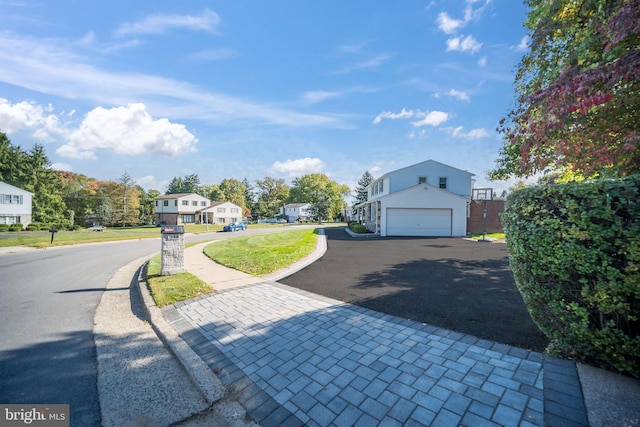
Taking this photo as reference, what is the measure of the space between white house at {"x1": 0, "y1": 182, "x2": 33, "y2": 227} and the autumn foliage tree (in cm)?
4999

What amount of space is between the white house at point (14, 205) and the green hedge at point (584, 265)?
49.7 meters

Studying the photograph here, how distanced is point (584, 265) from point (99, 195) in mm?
61670

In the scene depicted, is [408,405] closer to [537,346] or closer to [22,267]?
[537,346]

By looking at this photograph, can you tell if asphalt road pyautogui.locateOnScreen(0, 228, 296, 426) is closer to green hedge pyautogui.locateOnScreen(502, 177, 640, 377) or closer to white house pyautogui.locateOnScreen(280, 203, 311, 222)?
green hedge pyautogui.locateOnScreen(502, 177, 640, 377)

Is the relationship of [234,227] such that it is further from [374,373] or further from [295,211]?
[295,211]

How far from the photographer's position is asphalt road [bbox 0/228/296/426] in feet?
8.99

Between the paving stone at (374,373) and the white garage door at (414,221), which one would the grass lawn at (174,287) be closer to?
the paving stone at (374,373)

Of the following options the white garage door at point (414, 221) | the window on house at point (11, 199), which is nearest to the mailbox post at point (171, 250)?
the white garage door at point (414, 221)

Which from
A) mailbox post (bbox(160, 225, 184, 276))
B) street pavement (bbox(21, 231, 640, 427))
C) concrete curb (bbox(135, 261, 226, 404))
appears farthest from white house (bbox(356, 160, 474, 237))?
concrete curb (bbox(135, 261, 226, 404))

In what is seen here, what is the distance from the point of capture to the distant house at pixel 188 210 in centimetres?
5147

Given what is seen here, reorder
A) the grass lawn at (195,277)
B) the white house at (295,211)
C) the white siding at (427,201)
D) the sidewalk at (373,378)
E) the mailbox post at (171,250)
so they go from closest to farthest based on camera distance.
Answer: the sidewalk at (373,378) → the grass lawn at (195,277) → the mailbox post at (171,250) → the white siding at (427,201) → the white house at (295,211)

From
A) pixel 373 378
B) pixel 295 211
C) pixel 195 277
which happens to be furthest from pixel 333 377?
pixel 295 211

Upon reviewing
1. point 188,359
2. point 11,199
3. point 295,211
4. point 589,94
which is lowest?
point 188,359

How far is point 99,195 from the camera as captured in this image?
48062 mm
